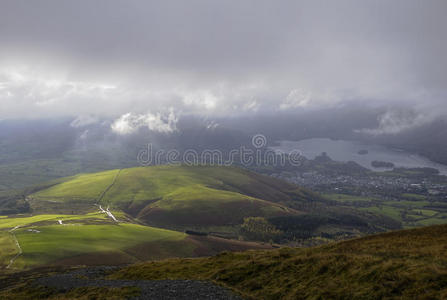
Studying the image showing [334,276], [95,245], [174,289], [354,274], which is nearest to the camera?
[354,274]

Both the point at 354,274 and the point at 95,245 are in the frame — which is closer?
the point at 354,274

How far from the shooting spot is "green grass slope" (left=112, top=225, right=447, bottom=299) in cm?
2419

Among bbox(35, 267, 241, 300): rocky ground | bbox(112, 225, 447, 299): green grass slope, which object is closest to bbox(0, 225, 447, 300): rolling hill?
bbox(112, 225, 447, 299): green grass slope

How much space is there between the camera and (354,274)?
29.2 metres

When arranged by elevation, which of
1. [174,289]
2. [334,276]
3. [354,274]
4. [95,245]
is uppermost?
[354,274]

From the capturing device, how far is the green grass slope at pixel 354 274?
24.2m

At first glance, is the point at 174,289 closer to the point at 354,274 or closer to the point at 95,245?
the point at 354,274

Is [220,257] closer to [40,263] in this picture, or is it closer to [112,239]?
[40,263]

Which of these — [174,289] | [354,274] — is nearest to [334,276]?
[354,274]

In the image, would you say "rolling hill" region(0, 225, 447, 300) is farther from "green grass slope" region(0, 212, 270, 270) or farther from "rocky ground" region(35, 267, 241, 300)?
"green grass slope" region(0, 212, 270, 270)

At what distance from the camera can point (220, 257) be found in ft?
198

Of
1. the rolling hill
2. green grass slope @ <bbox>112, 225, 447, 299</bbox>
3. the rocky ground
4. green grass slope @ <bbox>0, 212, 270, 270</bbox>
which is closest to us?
green grass slope @ <bbox>112, 225, 447, 299</bbox>

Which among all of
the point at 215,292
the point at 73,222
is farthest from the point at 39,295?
the point at 73,222

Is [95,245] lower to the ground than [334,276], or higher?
lower
